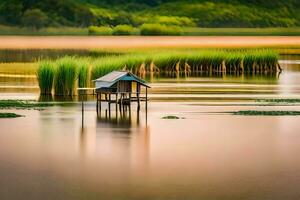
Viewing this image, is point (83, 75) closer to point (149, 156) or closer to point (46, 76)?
point (46, 76)

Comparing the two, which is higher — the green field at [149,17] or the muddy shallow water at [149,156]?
the green field at [149,17]

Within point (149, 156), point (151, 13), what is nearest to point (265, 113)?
point (149, 156)

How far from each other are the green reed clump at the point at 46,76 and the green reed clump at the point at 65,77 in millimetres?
154

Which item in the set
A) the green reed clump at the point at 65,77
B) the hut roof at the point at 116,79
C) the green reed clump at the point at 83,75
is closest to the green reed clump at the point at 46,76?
the green reed clump at the point at 65,77

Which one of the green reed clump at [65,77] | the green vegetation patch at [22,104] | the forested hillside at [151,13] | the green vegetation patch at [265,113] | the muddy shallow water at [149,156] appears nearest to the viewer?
the muddy shallow water at [149,156]

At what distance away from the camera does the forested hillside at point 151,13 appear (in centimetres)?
15062

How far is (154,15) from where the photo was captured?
160 metres

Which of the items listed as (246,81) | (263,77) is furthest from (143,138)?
(263,77)

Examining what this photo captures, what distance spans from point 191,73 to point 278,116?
69.1 ft

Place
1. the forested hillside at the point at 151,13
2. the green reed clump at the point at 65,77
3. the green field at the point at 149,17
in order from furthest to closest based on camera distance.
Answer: the green field at the point at 149,17, the forested hillside at the point at 151,13, the green reed clump at the point at 65,77

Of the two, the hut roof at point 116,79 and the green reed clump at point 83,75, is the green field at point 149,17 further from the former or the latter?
the hut roof at point 116,79

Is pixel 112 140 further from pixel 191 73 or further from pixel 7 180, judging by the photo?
pixel 191 73

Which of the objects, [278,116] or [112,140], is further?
[278,116]

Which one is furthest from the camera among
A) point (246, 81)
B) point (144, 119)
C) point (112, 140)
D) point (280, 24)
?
point (280, 24)
